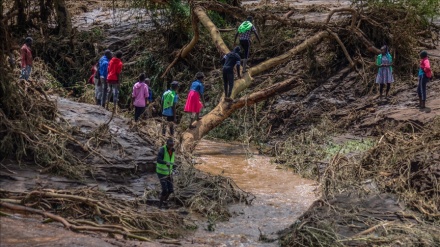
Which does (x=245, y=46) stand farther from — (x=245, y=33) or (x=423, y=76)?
(x=423, y=76)

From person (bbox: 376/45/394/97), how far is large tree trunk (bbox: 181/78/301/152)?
1.94 meters

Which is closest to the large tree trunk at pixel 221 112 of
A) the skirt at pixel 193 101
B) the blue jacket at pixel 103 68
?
the skirt at pixel 193 101

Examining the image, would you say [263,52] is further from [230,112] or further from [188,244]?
[188,244]

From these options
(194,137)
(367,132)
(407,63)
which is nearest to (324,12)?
(407,63)

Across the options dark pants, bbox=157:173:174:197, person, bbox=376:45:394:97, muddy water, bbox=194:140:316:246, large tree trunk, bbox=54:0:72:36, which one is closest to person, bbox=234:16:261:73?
muddy water, bbox=194:140:316:246

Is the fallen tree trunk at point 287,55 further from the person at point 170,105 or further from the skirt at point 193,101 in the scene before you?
the person at point 170,105

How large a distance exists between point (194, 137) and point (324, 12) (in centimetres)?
944

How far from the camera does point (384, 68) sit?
1770 centimetres

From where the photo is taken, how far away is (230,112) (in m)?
16.7

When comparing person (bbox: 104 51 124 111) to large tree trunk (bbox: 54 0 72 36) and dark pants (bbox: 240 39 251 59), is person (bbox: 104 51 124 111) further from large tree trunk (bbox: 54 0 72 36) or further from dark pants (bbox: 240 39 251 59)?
large tree trunk (bbox: 54 0 72 36)

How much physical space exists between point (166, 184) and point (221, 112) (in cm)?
504

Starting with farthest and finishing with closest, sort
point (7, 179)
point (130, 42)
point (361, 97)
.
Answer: point (130, 42) → point (361, 97) → point (7, 179)

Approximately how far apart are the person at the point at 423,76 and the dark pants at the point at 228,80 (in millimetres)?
4049

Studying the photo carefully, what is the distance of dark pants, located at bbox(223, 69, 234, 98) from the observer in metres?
16.1
